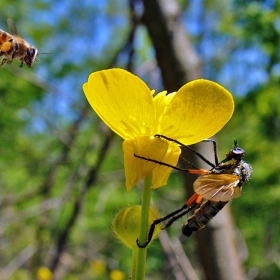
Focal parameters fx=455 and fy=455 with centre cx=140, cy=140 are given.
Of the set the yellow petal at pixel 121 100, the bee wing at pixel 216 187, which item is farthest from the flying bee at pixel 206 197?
the yellow petal at pixel 121 100

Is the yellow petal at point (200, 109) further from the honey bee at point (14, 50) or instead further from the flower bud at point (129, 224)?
the honey bee at point (14, 50)

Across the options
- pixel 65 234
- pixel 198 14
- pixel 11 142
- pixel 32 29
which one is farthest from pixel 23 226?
pixel 198 14

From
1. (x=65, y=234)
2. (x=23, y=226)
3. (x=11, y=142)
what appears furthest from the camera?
(x=23, y=226)

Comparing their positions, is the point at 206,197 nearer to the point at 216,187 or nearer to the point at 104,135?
the point at 216,187

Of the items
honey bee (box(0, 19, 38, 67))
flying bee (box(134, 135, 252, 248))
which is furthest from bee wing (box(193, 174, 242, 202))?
honey bee (box(0, 19, 38, 67))

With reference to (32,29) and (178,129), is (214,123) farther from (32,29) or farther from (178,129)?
(32,29)

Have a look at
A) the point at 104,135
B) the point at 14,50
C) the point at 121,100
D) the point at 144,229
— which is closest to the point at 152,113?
the point at 121,100

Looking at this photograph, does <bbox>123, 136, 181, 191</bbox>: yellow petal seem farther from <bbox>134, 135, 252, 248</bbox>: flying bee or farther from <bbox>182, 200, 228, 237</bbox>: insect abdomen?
<bbox>182, 200, 228, 237</bbox>: insect abdomen
